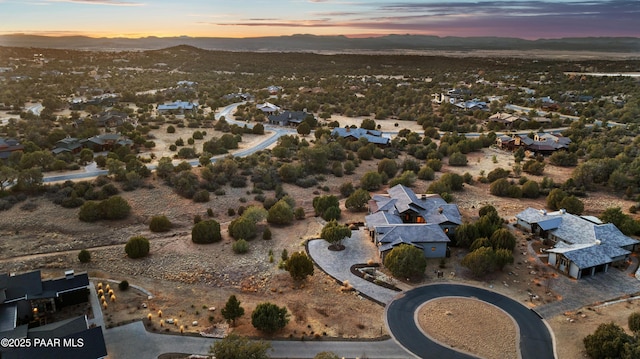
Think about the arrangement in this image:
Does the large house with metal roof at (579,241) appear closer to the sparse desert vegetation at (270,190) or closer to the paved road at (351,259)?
the sparse desert vegetation at (270,190)

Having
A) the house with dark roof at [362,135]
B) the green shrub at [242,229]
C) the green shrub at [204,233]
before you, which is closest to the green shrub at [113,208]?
the green shrub at [204,233]

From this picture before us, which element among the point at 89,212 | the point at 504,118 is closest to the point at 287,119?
the point at 504,118

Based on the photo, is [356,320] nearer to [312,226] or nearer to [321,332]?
[321,332]

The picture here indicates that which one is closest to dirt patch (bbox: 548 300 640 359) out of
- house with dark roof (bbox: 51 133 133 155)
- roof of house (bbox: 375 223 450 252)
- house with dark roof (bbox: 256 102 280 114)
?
roof of house (bbox: 375 223 450 252)

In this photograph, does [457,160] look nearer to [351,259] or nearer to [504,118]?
[504,118]

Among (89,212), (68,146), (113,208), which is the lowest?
(89,212)

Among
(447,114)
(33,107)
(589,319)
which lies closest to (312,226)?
(589,319)
